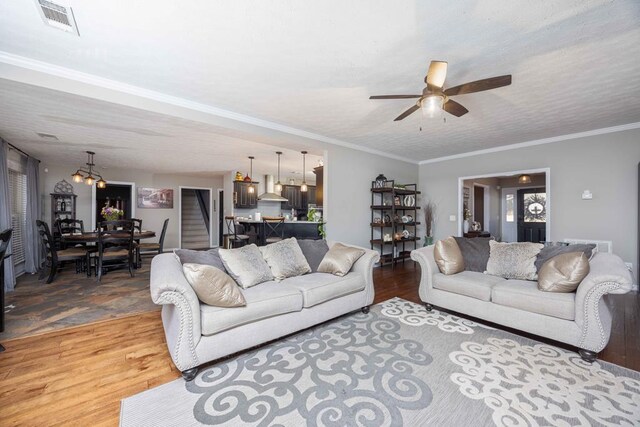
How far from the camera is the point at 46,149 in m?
5.14

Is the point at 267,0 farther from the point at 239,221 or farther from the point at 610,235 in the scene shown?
the point at 610,235

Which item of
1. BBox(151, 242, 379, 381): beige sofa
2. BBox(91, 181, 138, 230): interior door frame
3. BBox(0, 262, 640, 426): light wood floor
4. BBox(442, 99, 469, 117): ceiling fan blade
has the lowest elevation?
BBox(0, 262, 640, 426): light wood floor

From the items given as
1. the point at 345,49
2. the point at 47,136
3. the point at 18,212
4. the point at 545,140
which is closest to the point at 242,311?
the point at 345,49

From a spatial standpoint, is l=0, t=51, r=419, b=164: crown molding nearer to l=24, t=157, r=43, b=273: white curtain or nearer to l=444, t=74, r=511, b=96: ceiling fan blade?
l=444, t=74, r=511, b=96: ceiling fan blade

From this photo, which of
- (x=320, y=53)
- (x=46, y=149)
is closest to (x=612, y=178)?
(x=320, y=53)

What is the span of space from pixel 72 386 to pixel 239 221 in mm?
4476

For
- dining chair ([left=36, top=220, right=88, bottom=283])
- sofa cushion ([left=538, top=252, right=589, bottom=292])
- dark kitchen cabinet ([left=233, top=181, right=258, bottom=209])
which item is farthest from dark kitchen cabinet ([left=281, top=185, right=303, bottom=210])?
sofa cushion ([left=538, top=252, right=589, bottom=292])

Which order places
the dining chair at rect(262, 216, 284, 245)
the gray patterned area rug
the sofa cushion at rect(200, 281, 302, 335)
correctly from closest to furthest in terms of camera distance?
the gray patterned area rug < the sofa cushion at rect(200, 281, 302, 335) < the dining chair at rect(262, 216, 284, 245)

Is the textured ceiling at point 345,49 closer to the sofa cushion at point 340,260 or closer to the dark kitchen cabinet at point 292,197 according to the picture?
the sofa cushion at point 340,260

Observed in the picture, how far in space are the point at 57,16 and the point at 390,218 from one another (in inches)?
214

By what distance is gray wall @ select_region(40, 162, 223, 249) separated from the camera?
6.60m

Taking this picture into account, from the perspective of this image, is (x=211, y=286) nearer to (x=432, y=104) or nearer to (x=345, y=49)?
(x=345, y=49)

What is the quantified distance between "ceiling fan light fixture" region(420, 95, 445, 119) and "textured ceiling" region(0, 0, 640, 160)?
1.14 ft

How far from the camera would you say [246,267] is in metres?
2.57
